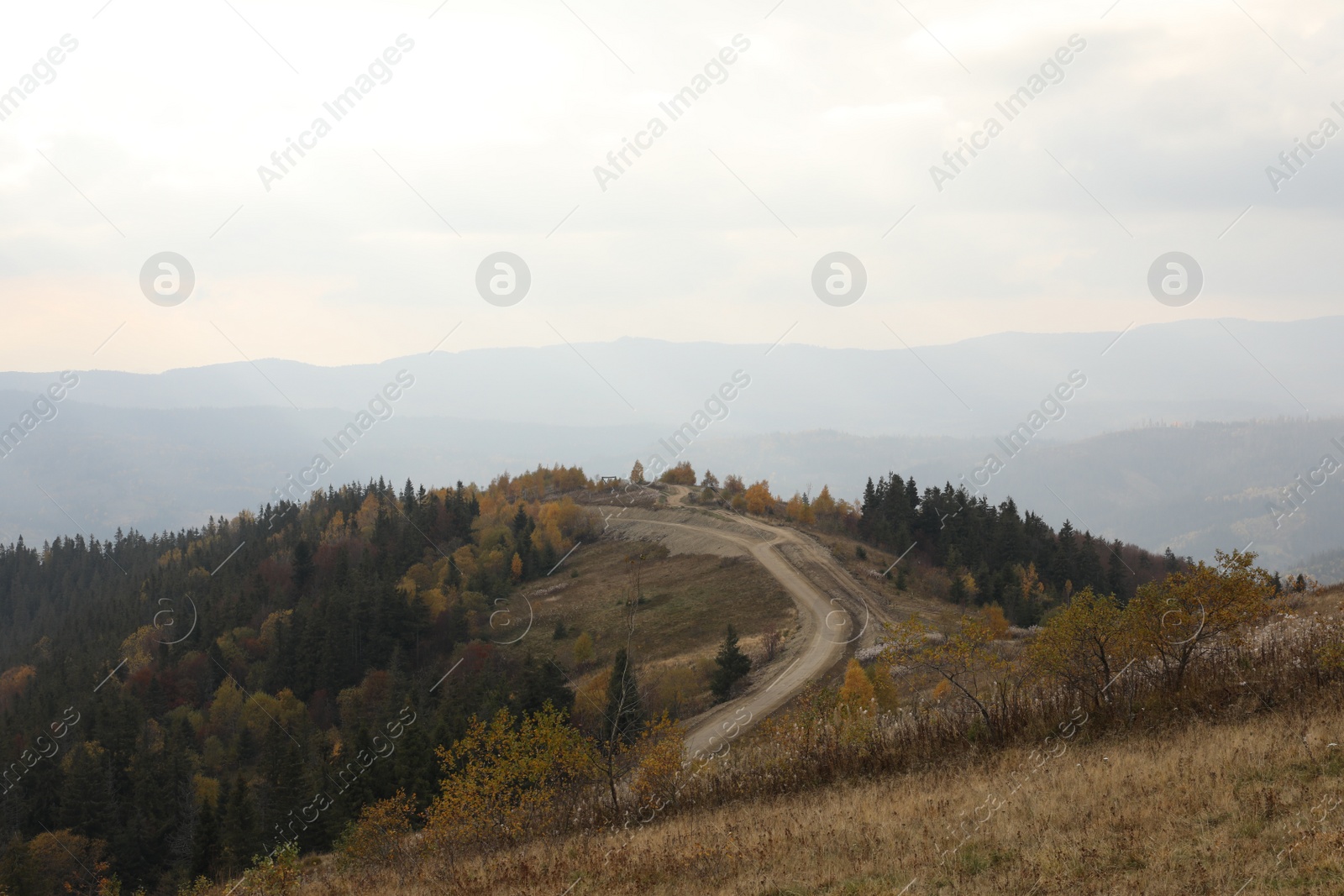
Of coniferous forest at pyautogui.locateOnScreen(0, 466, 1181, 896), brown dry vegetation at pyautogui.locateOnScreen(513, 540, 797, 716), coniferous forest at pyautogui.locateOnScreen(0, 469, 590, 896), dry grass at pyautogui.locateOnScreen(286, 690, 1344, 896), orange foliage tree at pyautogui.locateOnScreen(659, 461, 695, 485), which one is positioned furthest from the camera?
orange foliage tree at pyautogui.locateOnScreen(659, 461, 695, 485)

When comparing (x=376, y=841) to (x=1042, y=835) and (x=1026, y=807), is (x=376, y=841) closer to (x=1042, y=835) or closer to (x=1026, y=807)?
(x=1026, y=807)

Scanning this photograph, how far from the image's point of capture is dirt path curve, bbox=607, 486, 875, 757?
43.2 m

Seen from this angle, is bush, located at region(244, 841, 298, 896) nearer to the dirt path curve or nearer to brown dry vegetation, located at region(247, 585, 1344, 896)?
brown dry vegetation, located at region(247, 585, 1344, 896)

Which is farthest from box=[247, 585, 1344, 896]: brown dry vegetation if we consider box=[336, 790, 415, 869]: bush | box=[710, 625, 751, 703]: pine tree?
box=[710, 625, 751, 703]: pine tree

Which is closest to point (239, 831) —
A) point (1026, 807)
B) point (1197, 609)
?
point (1026, 807)

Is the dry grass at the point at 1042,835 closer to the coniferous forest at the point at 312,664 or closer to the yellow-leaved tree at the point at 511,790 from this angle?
the yellow-leaved tree at the point at 511,790

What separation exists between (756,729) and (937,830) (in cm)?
2511

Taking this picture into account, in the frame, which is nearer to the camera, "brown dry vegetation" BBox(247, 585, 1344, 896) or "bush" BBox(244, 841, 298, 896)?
"brown dry vegetation" BBox(247, 585, 1344, 896)

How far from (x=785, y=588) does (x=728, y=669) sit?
18.9 m

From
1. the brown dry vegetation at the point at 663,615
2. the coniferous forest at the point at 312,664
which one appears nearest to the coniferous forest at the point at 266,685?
the coniferous forest at the point at 312,664

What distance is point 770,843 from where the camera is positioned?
15.2 m

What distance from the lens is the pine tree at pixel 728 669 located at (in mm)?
48625

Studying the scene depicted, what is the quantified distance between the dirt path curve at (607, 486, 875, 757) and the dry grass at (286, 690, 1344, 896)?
19649mm

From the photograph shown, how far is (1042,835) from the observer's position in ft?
42.4
